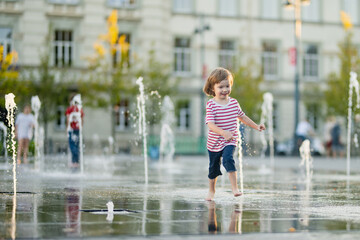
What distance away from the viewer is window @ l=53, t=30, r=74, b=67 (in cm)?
4659

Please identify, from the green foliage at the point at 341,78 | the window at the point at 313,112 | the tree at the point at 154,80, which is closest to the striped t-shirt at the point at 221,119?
the tree at the point at 154,80

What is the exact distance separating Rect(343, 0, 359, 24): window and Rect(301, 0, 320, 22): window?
183cm

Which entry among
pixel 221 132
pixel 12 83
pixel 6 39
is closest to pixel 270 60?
pixel 6 39

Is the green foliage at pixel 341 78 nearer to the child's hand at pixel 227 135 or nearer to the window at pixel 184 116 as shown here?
the window at pixel 184 116

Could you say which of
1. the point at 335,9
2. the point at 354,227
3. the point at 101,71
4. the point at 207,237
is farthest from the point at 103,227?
the point at 335,9

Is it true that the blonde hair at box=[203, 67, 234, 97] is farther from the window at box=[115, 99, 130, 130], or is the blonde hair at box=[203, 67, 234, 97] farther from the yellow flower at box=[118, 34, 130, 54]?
the window at box=[115, 99, 130, 130]

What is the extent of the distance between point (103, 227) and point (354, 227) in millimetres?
2376

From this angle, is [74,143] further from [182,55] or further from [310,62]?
[310,62]

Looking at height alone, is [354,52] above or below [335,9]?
below

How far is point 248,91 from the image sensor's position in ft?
152

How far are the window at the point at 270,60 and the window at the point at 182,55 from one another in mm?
4943

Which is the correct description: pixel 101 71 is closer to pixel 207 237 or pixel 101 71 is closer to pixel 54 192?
pixel 54 192

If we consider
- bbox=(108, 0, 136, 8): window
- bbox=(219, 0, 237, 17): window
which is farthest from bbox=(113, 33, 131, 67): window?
bbox=(219, 0, 237, 17): window

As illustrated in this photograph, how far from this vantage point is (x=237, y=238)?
7.25 metres
